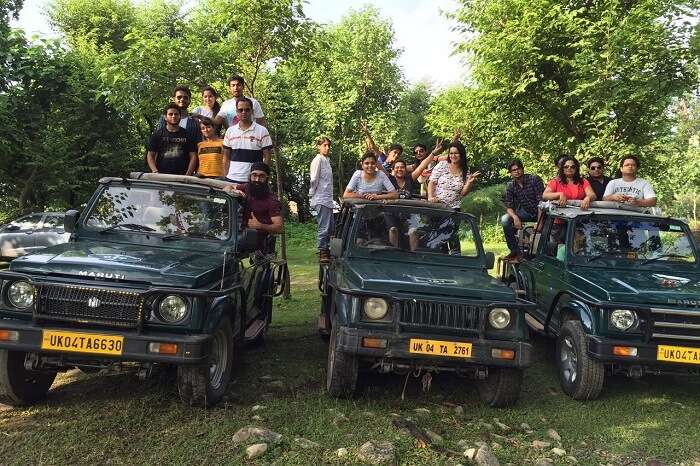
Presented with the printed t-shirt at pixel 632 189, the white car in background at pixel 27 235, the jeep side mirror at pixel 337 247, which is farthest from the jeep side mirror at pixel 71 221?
the white car in background at pixel 27 235

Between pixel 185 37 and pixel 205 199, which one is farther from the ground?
pixel 185 37

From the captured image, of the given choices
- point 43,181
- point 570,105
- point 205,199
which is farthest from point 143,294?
point 43,181

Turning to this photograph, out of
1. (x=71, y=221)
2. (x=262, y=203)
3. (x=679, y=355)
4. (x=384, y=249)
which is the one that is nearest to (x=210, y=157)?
(x=262, y=203)

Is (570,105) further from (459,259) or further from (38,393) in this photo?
(38,393)

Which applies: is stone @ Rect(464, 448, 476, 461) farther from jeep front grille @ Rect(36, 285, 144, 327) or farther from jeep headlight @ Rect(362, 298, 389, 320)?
jeep front grille @ Rect(36, 285, 144, 327)

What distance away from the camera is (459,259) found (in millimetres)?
5820

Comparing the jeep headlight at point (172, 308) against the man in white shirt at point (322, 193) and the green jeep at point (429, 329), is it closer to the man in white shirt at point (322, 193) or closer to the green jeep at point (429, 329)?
the green jeep at point (429, 329)

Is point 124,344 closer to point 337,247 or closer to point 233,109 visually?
point 337,247

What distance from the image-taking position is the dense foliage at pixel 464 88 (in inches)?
373

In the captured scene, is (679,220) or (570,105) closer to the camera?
(679,220)

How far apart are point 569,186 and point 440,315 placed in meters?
4.34

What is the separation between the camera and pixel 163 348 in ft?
13.0

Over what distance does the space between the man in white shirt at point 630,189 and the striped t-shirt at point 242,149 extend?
480cm

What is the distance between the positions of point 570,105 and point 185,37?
309 inches
